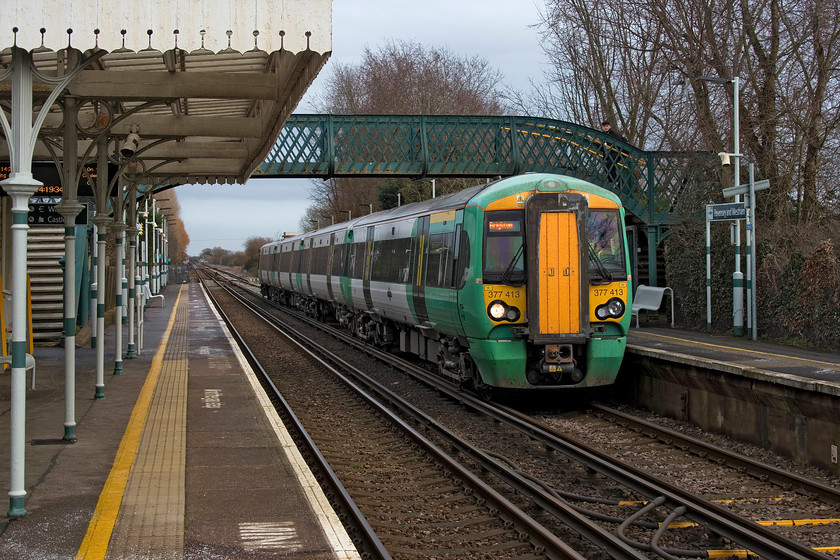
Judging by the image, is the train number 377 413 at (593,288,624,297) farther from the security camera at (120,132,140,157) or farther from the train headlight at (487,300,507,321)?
the security camera at (120,132,140,157)

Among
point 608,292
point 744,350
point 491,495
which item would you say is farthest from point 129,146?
point 744,350

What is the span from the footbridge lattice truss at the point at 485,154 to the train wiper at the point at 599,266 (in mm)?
12060

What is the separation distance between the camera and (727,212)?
18.2m

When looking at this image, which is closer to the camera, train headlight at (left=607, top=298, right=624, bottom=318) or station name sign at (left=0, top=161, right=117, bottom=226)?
train headlight at (left=607, top=298, right=624, bottom=318)

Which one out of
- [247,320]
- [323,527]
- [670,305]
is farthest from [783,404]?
[247,320]

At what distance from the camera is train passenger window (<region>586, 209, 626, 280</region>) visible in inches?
452

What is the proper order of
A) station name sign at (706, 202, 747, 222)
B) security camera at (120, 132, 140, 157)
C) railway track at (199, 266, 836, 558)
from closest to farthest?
railway track at (199, 266, 836, 558), security camera at (120, 132, 140, 157), station name sign at (706, 202, 747, 222)

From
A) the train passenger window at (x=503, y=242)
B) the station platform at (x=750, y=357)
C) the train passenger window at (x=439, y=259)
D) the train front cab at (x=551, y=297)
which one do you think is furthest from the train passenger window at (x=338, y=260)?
the train front cab at (x=551, y=297)

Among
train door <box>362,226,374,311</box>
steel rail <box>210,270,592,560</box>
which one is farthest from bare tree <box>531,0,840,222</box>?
steel rail <box>210,270,592,560</box>

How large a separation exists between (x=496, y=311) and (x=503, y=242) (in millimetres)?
884

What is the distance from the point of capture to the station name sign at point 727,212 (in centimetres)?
1783

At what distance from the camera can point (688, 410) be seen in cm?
1126

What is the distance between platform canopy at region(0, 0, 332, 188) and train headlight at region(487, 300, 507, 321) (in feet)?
11.0

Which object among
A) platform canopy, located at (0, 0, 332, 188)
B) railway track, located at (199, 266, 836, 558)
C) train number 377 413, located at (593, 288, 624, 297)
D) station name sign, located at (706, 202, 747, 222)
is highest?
platform canopy, located at (0, 0, 332, 188)
